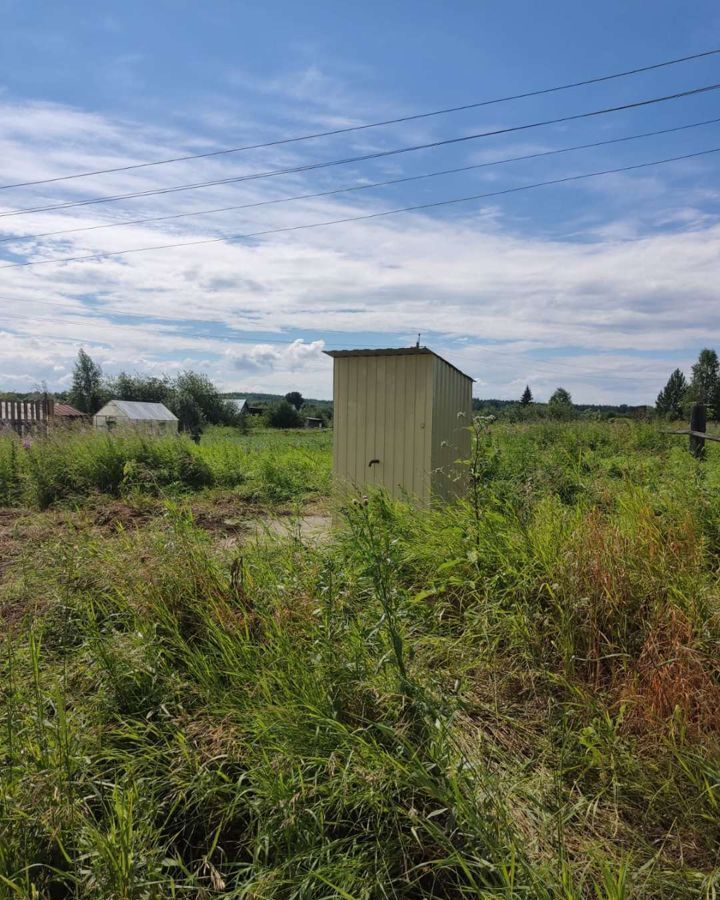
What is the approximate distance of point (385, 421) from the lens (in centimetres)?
557

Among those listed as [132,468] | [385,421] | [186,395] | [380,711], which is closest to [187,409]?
[186,395]

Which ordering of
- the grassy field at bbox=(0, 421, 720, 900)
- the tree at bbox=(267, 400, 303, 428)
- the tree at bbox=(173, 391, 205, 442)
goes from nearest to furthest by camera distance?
the grassy field at bbox=(0, 421, 720, 900), the tree at bbox=(173, 391, 205, 442), the tree at bbox=(267, 400, 303, 428)

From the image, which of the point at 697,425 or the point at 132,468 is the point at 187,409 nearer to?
the point at 132,468

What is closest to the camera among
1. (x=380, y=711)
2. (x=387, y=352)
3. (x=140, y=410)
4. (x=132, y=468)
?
(x=380, y=711)

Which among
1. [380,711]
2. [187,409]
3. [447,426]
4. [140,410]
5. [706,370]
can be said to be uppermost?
[706,370]

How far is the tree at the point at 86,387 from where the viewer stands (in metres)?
59.8

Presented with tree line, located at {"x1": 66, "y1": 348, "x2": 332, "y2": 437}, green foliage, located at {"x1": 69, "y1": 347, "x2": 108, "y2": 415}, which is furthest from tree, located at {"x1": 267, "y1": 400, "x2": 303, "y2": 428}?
green foliage, located at {"x1": 69, "y1": 347, "x2": 108, "y2": 415}

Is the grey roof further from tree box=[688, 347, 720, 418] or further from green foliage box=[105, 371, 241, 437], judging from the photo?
tree box=[688, 347, 720, 418]

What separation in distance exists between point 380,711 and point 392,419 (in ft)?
11.7

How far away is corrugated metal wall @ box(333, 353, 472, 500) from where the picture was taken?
5391 millimetres

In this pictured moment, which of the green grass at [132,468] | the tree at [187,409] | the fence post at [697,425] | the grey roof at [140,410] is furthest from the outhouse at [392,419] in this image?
the tree at [187,409]

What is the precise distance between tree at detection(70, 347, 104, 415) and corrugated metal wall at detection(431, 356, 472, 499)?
59005mm

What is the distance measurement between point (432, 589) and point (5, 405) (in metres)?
15.3

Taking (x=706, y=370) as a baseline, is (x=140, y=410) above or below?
below
